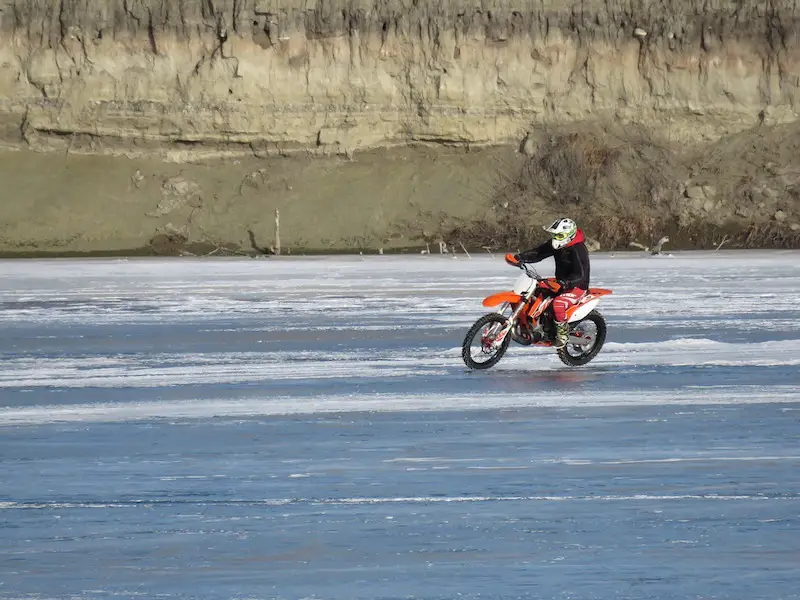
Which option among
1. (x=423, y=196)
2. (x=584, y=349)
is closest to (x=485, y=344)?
(x=584, y=349)

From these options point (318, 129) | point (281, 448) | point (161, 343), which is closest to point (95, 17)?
point (318, 129)

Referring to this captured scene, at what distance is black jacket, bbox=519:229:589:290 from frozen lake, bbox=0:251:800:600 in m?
0.81

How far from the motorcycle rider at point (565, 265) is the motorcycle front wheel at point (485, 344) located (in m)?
0.59

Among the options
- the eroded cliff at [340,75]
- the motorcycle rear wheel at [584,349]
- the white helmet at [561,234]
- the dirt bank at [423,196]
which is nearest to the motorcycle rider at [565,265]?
the white helmet at [561,234]

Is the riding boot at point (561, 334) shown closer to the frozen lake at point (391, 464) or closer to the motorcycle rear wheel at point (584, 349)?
the motorcycle rear wheel at point (584, 349)

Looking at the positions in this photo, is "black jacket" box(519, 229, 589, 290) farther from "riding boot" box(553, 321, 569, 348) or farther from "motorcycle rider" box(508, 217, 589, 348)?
"riding boot" box(553, 321, 569, 348)

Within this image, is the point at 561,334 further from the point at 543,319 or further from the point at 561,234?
the point at 561,234

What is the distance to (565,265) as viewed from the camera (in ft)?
56.1

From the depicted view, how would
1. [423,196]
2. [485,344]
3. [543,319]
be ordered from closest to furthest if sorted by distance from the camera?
1. [485,344]
2. [543,319]
3. [423,196]

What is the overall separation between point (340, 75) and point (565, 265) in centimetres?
5254

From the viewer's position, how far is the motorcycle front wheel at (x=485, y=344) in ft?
53.0

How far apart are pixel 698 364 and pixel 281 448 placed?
652 centimetres

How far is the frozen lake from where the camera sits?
7.29 metres

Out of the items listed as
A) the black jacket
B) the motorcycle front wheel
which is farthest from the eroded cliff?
the motorcycle front wheel
